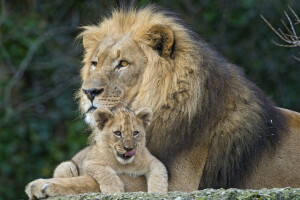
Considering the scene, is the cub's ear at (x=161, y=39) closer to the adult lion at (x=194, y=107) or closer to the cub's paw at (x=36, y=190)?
the adult lion at (x=194, y=107)

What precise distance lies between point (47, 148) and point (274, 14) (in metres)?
3.72

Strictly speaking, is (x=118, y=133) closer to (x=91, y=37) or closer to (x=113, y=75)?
(x=113, y=75)

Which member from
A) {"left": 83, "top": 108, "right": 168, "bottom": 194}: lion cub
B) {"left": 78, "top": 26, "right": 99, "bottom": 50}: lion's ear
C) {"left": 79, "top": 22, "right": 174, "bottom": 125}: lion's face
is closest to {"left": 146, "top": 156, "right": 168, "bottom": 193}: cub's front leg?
A: {"left": 83, "top": 108, "right": 168, "bottom": 194}: lion cub

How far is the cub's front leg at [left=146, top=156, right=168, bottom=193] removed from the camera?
464 cm

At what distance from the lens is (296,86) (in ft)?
32.0

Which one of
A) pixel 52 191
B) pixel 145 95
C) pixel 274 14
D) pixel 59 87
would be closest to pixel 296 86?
pixel 274 14

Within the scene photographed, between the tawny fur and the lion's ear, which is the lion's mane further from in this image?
the lion's ear

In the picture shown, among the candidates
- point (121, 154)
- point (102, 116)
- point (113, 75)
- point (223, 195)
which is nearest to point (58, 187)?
point (121, 154)

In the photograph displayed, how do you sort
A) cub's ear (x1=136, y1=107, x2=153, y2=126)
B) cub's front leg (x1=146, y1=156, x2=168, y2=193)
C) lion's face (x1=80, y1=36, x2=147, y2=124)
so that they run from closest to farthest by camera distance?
cub's front leg (x1=146, y1=156, x2=168, y2=193)
cub's ear (x1=136, y1=107, x2=153, y2=126)
lion's face (x1=80, y1=36, x2=147, y2=124)

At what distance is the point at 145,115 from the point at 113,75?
429mm

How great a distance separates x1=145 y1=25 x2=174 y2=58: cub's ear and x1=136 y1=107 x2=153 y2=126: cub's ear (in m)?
0.52

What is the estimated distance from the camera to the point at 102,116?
15.6 feet

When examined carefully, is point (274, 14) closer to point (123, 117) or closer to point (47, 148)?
point (47, 148)

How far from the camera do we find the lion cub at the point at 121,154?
181 inches
